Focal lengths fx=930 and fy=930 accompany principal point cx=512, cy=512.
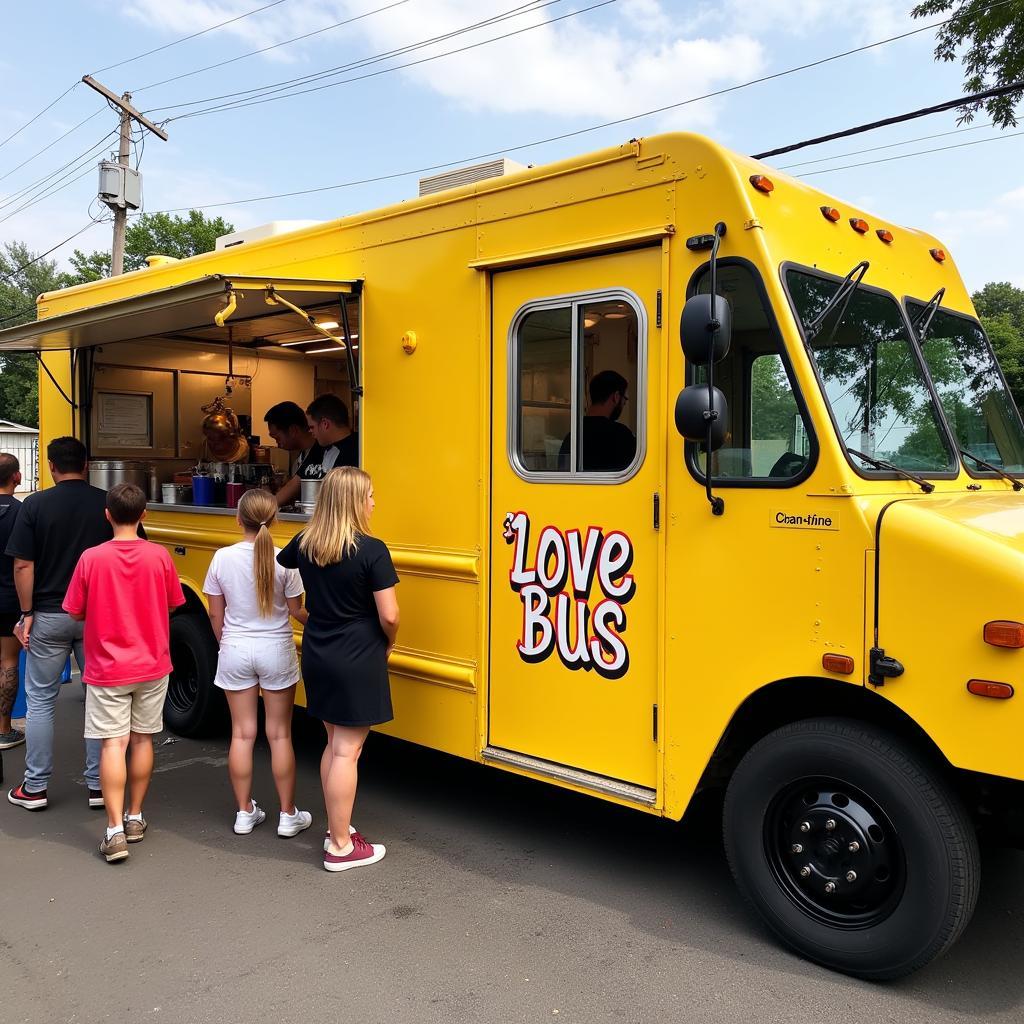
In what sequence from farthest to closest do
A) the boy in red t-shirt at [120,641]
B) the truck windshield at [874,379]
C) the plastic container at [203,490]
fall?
the plastic container at [203,490] < the boy in red t-shirt at [120,641] < the truck windshield at [874,379]

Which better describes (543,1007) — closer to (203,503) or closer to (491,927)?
(491,927)

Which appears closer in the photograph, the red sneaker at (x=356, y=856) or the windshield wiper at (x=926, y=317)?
the windshield wiper at (x=926, y=317)

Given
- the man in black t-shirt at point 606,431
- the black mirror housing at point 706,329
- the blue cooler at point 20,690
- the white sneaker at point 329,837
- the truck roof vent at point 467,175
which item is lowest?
the white sneaker at point 329,837

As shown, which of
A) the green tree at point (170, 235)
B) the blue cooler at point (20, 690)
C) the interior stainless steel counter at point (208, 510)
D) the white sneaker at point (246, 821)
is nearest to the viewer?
the white sneaker at point (246, 821)

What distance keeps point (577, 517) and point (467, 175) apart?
1.85m

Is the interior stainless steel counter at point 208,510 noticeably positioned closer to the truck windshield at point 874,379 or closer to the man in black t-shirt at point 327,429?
the man in black t-shirt at point 327,429

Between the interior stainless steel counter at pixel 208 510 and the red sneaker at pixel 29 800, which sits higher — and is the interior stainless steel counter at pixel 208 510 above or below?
above

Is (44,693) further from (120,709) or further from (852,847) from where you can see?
(852,847)

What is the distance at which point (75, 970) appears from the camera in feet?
10.9

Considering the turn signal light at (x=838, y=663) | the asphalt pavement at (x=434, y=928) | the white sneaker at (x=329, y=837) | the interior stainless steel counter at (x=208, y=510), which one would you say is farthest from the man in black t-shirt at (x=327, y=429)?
the turn signal light at (x=838, y=663)

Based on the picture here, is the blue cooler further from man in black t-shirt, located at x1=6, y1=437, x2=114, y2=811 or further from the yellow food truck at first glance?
the yellow food truck

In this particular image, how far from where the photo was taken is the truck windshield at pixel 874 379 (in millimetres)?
3375

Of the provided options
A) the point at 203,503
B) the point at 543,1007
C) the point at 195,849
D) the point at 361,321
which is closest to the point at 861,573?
the point at 543,1007

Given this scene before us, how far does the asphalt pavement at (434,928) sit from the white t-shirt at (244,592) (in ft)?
3.33
